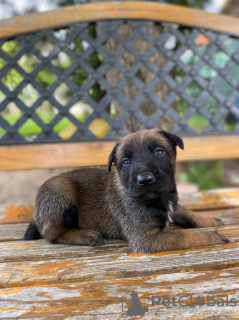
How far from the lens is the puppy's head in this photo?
7.89 feet

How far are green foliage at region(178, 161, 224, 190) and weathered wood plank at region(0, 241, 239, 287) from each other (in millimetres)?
6023

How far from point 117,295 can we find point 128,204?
3.30 ft

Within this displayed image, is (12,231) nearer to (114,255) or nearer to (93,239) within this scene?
(93,239)

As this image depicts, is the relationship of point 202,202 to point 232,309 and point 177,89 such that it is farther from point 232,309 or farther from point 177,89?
point 232,309

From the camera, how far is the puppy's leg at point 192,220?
305 centimetres

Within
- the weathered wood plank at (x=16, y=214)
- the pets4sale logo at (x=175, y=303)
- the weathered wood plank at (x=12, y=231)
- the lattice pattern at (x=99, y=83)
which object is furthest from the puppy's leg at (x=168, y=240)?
the lattice pattern at (x=99, y=83)

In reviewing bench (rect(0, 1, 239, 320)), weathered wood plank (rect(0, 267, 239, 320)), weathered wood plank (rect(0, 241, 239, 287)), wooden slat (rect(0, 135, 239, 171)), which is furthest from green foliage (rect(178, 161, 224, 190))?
weathered wood plank (rect(0, 267, 239, 320))

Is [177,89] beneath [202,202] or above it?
above

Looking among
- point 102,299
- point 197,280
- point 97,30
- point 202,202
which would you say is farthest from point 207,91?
point 102,299

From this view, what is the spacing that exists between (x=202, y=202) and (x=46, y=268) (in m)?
2.28

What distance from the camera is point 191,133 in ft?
14.3

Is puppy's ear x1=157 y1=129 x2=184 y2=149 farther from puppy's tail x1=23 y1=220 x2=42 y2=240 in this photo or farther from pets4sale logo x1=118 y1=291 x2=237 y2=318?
Answer: puppy's tail x1=23 y1=220 x2=42 y2=240

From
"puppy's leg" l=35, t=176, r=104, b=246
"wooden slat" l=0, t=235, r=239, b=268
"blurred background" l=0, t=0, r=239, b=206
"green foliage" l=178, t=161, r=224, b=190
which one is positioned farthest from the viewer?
"green foliage" l=178, t=161, r=224, b=190

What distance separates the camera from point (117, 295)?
1.90m
